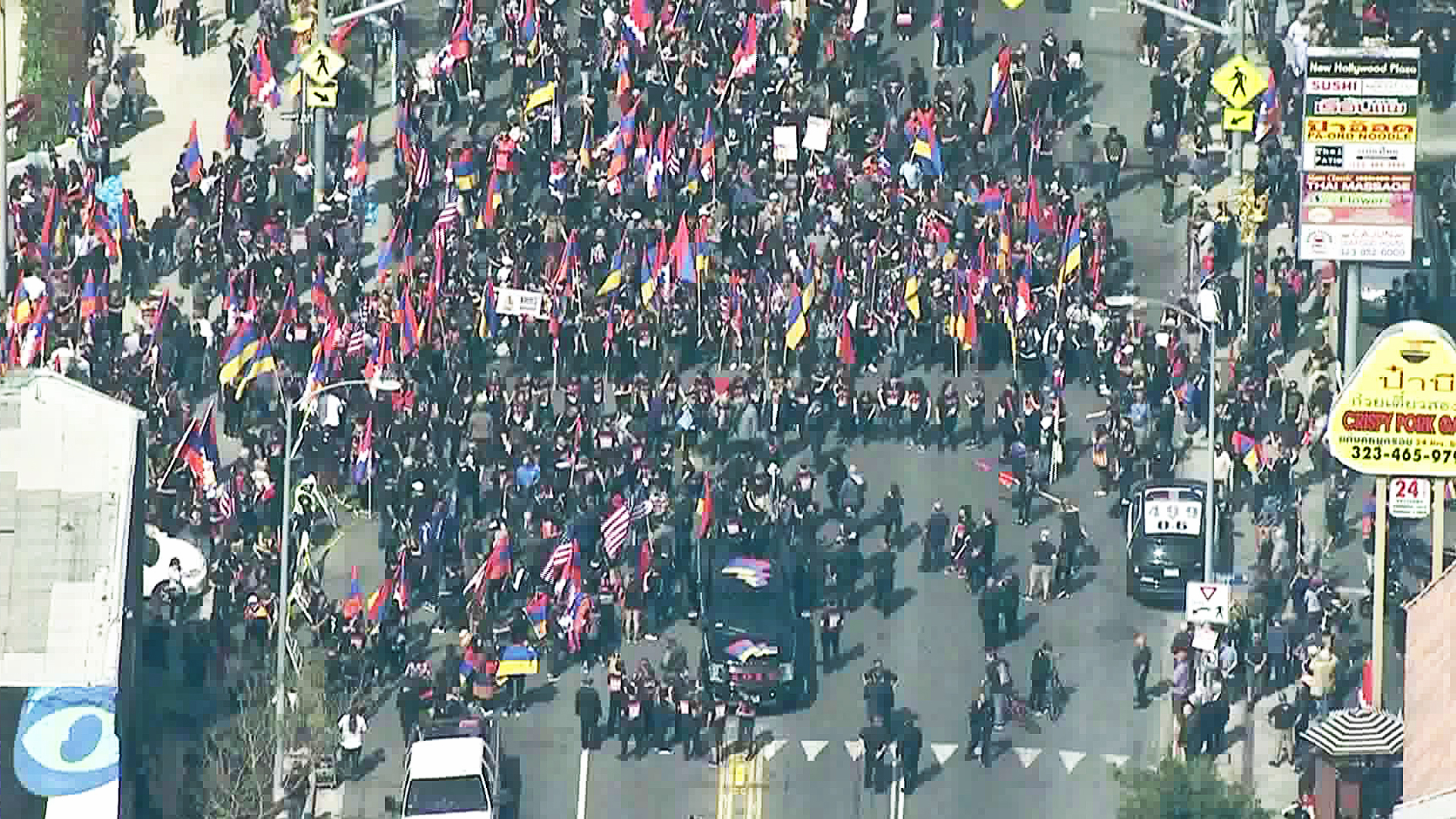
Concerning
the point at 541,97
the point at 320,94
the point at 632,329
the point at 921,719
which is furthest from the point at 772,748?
the point at 320,94

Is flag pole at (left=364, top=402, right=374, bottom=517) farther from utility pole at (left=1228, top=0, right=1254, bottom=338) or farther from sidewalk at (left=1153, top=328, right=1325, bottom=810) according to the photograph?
utility pole at (left=1228, top=0, right=1254, bottom=338)

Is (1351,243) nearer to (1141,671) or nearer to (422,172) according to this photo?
(1141,671)

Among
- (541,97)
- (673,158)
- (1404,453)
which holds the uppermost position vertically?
(541,97)

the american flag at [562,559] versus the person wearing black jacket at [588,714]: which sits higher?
the american flag at [562,559]

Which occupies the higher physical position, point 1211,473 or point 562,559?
point 1211,473

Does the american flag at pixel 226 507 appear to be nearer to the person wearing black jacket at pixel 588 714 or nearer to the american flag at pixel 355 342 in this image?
the american flag at pixel 355 342

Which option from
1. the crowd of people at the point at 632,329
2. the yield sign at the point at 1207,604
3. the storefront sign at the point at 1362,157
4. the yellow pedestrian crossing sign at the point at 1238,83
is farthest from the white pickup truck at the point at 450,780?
the yellow pedestrian crossing sign at the point at 1238,83

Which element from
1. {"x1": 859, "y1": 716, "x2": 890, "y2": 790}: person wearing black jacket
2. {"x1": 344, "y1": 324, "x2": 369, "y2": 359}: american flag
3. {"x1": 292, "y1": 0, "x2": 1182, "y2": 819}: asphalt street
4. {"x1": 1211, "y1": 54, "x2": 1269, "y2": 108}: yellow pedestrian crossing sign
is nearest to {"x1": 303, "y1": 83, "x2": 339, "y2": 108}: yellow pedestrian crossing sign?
{"x1": 344, "y1": 324, "x2": 369, "y2": 359}: american flag
